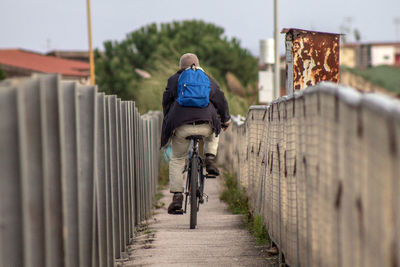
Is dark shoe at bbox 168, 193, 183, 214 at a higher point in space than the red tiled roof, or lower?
lower

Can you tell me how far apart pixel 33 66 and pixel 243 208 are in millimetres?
52382

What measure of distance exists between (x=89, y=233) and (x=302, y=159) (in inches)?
47.5

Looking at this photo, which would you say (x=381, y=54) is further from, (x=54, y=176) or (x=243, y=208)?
(x=54, y=176)

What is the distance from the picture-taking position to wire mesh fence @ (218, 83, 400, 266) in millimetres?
2221

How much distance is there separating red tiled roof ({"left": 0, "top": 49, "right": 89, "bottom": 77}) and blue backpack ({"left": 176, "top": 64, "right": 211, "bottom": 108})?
48.9 meters

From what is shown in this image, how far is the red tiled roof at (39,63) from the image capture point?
57891 mm

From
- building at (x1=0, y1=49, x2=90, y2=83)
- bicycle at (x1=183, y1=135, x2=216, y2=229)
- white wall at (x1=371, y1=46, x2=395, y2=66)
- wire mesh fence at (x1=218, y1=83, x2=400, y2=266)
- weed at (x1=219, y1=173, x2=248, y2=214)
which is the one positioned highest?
white wall at (x1=371, y1=46, x2=395, y2=66)

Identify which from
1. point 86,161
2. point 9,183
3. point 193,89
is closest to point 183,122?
point 193,89

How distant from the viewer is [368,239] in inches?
96.9

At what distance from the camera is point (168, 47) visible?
4434cm

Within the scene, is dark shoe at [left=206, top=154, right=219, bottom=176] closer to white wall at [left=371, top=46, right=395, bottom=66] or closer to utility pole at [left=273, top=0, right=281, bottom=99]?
utility pole at [left=273, top=0, right=281, bottom=99]

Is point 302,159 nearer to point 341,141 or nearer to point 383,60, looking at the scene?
point 341,141


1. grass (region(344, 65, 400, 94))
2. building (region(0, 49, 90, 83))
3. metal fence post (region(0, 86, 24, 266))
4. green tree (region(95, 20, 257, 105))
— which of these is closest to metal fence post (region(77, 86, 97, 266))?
metal fence post (region(0, 86, 24, 266))

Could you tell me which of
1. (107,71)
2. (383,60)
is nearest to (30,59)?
(107,71)
